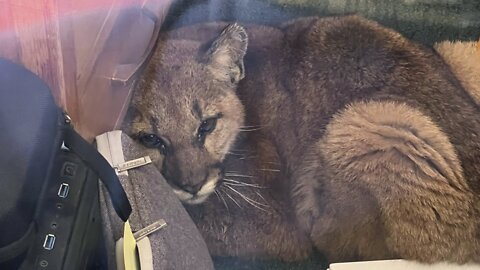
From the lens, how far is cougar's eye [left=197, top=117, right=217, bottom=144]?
1500 millimetres

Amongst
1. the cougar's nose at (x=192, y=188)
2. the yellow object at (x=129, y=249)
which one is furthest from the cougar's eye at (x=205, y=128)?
the yellow object at (x=129, y=249)

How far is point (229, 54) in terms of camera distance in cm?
154

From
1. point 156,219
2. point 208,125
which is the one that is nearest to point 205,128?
point 208,125

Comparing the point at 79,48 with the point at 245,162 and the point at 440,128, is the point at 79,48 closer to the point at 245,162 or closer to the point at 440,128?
the point at 245,162

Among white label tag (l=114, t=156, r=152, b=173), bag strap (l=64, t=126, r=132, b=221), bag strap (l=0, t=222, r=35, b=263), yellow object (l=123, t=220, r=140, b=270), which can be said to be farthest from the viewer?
white label tag (l=114, t=156, r=152, b=173)

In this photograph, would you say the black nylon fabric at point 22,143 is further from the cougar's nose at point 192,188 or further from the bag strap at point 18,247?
the cougar's nose at point 192,188

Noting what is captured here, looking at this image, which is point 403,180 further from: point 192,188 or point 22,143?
point 22,143

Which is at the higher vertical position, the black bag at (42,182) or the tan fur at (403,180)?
the black bag at (42,182)

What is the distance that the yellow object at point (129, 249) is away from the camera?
1.04m

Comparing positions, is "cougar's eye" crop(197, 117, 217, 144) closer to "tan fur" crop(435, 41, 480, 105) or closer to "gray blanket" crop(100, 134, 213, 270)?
"gray blanket" crop(100, 134, 213, 270)

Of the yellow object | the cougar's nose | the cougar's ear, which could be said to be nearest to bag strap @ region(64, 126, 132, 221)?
the yellow object

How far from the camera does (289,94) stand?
1.60 m

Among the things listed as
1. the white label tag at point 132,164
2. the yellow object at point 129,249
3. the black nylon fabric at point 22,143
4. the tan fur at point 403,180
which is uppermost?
the black nylon fabric at point 22,143

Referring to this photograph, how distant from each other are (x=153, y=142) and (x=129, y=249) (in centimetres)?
46
